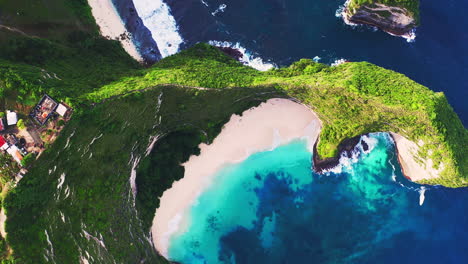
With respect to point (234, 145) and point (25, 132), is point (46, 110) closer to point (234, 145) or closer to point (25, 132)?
point (25, 132)

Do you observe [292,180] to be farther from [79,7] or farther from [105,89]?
[79,7]

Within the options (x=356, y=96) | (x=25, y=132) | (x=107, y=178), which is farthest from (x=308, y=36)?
(x=25, y=132)

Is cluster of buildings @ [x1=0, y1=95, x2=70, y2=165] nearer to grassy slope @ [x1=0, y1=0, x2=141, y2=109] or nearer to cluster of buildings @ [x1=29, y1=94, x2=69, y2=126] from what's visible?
cluster of buildings @ [x1=29, y1=94, x2=69, y2=126]

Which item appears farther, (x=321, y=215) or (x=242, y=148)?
(x=321, y=215)

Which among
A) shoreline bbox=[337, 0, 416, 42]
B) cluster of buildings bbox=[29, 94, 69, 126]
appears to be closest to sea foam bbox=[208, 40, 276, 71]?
shoreline bbox=[337, 0, 416, 42]

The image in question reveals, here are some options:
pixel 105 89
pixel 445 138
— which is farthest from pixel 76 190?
pixel 445 138

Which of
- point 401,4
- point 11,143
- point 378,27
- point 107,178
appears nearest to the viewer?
point 11,143

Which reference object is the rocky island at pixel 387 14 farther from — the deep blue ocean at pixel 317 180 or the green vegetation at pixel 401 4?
the deep blue ocean at pixel 317 180
